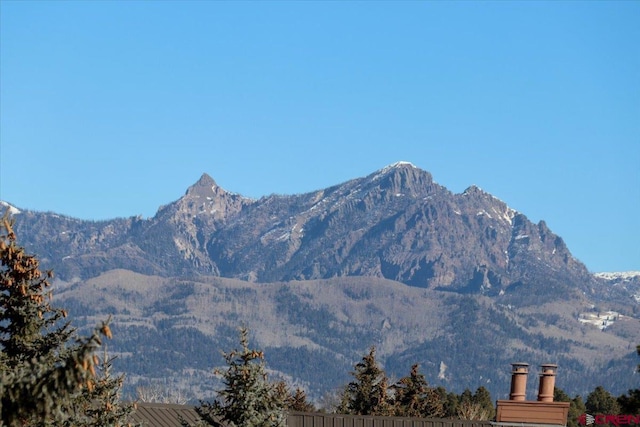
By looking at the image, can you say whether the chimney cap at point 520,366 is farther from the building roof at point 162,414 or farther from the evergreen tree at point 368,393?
the evergreen tree at point 368,393

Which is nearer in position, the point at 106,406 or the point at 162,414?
the point at 106,406

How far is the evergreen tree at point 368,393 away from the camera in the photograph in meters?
113

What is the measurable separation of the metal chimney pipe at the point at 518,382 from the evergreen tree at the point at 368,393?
55.2m

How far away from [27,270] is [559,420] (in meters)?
24.7

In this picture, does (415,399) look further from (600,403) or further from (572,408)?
(600,403)

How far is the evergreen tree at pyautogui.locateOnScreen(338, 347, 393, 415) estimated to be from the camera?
371 feet

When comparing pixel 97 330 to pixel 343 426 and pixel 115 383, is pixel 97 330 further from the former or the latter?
pixel 343 426

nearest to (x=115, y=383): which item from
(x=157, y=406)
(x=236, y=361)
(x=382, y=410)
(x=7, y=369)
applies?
(x=236, y=361)

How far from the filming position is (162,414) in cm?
5216

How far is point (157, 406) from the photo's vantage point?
52469 millimetres

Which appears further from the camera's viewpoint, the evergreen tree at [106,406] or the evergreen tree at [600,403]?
the evergreen tree at [600,403]

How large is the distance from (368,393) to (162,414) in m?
66.6

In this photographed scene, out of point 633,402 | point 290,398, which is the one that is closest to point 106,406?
point 633,402

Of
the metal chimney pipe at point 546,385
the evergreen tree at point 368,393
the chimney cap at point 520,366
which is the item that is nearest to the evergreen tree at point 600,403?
the evergreen tree at point 368,393
